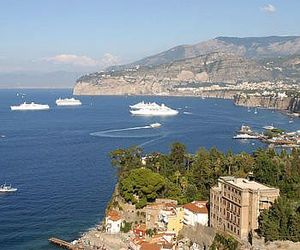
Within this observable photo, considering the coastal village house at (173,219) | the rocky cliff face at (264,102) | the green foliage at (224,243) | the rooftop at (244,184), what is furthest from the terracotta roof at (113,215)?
the rocky cliff face at (264,102)

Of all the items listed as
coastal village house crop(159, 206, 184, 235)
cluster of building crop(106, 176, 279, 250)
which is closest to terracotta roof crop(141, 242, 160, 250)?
cluster of building crop(106, 176, 279, 250)

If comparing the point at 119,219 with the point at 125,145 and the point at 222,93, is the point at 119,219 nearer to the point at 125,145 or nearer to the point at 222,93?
the point at 125,145

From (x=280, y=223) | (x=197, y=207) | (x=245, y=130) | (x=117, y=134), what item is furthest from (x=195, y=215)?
(x=245, y=130)

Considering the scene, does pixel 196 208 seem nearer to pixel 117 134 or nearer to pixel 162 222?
pixel 162 222

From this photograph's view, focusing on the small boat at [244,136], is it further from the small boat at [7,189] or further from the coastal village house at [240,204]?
the coastal village house at [240,204]

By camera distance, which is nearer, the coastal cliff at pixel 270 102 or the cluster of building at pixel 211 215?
the cluster of building at pixel 211 215
